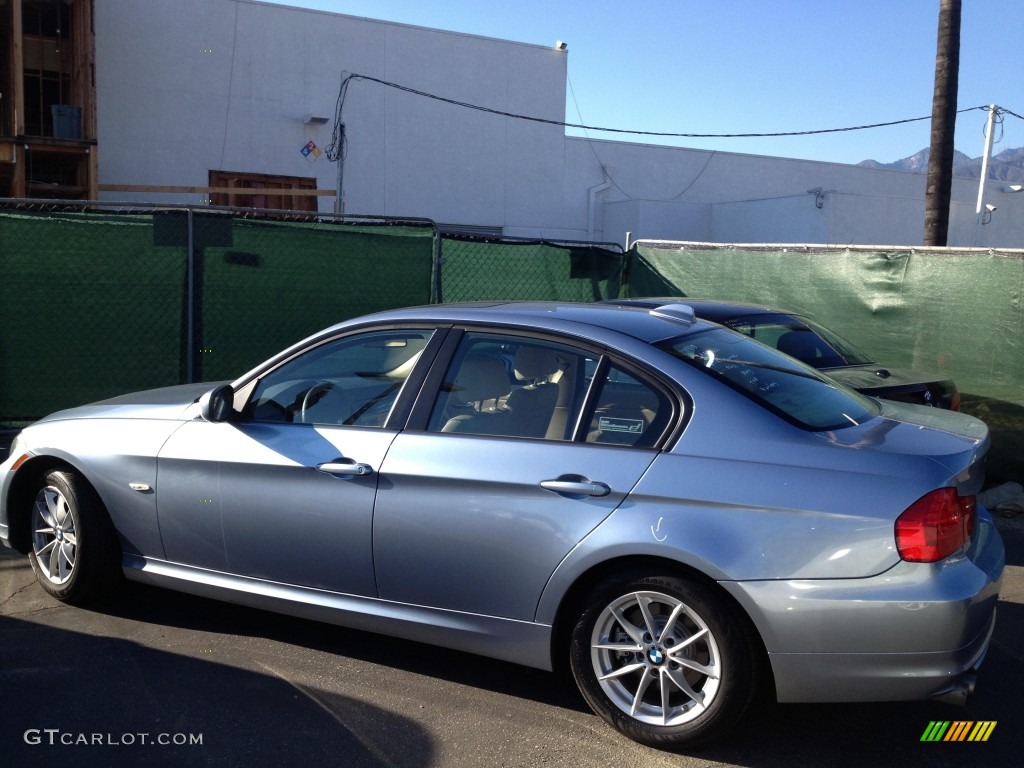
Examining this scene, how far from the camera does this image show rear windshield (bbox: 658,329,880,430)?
3.72 m

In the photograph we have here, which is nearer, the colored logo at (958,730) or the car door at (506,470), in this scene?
the car door at (506,470)

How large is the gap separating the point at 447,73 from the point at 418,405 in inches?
861

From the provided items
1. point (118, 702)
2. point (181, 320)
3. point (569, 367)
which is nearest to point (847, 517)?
point (569, 367)

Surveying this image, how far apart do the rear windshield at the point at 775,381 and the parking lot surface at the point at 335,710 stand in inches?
48.3

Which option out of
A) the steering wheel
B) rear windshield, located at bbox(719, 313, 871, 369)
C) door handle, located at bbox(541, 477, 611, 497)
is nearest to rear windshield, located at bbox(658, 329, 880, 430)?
door handle, located at bbox(541, 477, 611, 497)

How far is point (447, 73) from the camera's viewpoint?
2438 cm

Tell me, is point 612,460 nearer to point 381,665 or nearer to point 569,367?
point 569,367

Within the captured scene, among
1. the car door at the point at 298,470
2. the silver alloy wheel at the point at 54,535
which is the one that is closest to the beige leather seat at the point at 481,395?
the car door at the point at 298,470

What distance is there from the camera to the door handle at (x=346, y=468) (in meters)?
3.99

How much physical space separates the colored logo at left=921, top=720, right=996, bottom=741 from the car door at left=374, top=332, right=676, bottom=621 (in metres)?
1.57

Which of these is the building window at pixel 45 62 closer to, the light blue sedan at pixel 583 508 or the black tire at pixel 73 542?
the black tire at pixel 73 542

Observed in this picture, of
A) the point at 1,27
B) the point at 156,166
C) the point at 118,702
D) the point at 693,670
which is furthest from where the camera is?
the point at 156,166

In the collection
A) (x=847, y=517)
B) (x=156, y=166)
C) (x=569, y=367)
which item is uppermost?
(x=156, y=166)

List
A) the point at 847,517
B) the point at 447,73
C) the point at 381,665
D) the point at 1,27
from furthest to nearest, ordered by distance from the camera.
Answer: the point at 447,73 < the point at 1,27 < the point at 381,665 < the point at 847,517
